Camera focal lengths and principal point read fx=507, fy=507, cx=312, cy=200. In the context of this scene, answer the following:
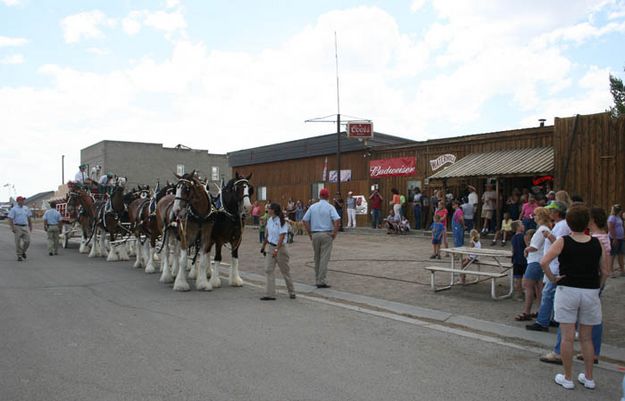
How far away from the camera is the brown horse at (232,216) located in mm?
10234

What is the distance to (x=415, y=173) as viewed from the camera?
22.8m

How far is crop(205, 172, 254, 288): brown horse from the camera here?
10.2m

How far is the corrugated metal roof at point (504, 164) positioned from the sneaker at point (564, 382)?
12.6 m

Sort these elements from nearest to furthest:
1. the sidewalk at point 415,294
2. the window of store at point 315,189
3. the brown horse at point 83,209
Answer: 1. the sidewalk at point 415,294
2. the brown horse at point 83,209
3. the window of store at point 315,189

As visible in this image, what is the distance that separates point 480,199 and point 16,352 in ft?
57.7

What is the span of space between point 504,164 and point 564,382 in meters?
14.2

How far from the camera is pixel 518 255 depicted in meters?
8.62

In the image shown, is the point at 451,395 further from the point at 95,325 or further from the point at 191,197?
the point at 191,197

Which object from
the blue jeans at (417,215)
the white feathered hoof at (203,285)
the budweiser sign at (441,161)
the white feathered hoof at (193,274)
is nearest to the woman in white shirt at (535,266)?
the white feathered hoof at (203,285)

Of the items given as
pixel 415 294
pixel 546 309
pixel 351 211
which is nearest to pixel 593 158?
pixel 415 294

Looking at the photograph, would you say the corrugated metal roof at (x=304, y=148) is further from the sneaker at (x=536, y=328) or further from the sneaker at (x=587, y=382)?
the sneaker at (x=587, y=382)

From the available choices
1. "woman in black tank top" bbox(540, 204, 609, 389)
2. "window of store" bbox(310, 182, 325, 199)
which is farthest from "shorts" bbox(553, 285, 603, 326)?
"window of store" bbox(310, 182, 325, 199)

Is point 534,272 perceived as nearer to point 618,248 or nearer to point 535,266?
point 535,266

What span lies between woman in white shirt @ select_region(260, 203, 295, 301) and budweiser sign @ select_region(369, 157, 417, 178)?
47.8ft
